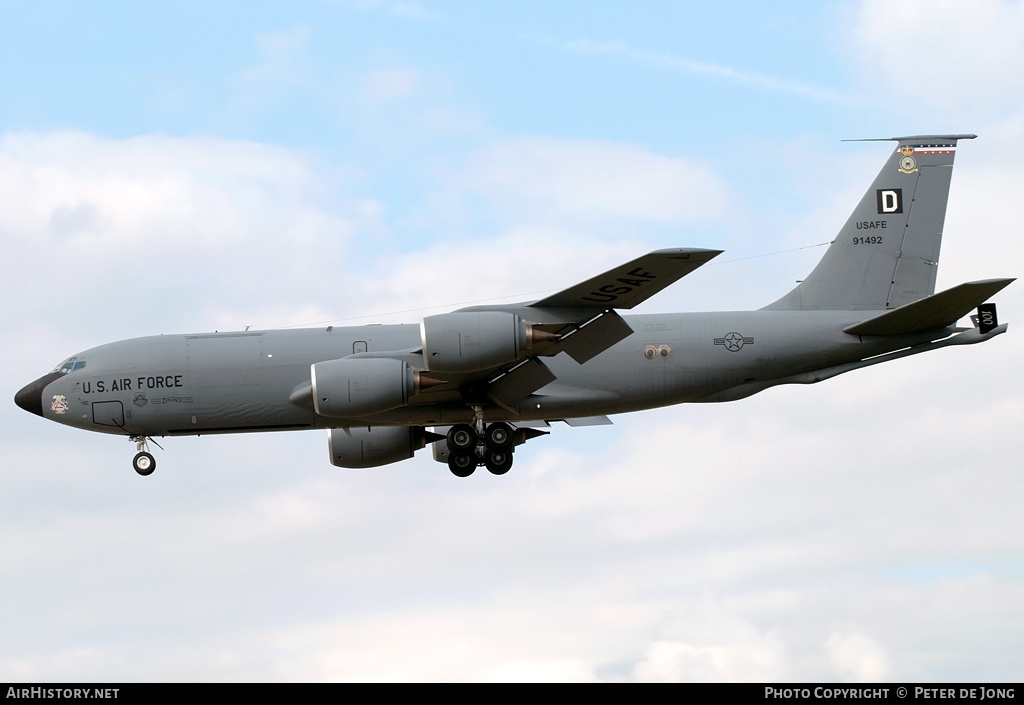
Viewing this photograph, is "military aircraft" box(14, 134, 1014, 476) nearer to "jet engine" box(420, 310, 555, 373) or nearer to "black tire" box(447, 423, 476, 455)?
"black tire" box(447, 423, 476, 455)

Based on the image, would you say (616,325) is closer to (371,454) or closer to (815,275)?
(815,275)

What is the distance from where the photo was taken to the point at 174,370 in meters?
30.6

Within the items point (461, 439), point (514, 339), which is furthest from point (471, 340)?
point (461, 439)

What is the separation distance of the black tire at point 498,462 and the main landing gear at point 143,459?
25.2ft

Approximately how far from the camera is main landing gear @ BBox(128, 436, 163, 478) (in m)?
31.3

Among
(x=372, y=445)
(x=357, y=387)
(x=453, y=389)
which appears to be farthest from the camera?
(x=372, y=445)

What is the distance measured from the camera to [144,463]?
31.3m

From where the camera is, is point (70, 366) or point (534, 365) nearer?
point (534, 365)

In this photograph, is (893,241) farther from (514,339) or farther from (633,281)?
(514,339)

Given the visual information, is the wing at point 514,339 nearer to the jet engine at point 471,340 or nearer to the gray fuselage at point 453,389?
the jet engine at point 471,340

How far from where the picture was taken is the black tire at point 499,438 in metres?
30.7

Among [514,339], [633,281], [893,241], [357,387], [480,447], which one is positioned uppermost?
[893,241]

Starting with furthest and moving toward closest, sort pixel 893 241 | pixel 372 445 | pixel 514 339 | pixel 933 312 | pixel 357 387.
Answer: pixel 372 445 < pixel 893 241 < pixel 933 312 < pixel 357 387 < pixel 514 339

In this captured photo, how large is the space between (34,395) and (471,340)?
11.5 metres
